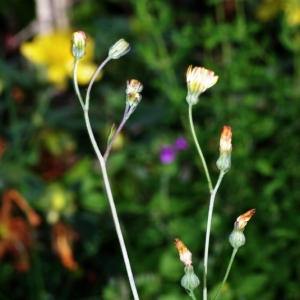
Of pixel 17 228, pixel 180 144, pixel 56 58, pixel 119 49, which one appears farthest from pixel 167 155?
pixel 119 49

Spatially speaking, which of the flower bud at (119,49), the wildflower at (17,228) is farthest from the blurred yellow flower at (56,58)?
the flower bud at (119,49)

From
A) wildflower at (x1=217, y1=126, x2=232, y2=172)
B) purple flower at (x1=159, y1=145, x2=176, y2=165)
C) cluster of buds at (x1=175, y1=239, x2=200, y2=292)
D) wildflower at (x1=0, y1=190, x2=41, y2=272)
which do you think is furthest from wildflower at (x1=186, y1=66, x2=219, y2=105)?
wildflower at (x1=0, y1=190, x2=41, y2=272)

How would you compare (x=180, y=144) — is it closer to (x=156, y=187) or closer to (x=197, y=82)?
(x=156, y=187)

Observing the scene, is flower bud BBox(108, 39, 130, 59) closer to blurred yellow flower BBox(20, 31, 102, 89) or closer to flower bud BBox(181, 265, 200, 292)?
flower bud BBox(181, 265, 200, 292)

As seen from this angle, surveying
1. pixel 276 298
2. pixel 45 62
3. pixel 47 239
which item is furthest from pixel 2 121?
pixel 276 298

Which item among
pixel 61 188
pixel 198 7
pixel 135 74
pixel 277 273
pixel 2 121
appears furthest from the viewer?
pixel 198 7

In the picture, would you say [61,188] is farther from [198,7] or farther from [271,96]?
[198,7]
